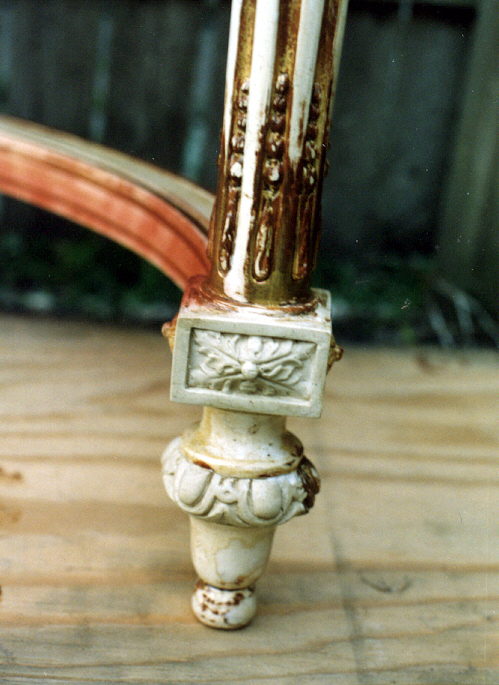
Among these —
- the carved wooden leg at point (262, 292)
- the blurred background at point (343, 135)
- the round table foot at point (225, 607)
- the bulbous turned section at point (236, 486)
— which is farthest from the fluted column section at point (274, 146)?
the blurred background at point (343, 135)

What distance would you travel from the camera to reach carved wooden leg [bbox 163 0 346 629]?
17.0 inches

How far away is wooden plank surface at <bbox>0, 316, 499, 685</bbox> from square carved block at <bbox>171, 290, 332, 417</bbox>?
0.22 metres

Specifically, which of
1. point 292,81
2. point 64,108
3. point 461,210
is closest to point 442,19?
point 461,210

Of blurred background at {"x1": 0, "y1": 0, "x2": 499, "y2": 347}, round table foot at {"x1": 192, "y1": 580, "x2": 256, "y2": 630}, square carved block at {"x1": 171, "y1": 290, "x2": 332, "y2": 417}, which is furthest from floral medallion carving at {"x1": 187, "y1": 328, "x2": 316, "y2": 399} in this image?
blurred background at {"x1": 0, "y1": 0, "x2": 499, "y2": 347}

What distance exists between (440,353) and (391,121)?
0.51m

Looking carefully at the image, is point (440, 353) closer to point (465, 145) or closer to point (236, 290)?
point (465, 145)

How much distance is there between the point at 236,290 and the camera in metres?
0.48

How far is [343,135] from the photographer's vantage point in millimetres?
1443

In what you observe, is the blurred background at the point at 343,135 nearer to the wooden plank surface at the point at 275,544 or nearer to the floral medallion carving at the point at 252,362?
the wooden plank surface at the point at 275,544

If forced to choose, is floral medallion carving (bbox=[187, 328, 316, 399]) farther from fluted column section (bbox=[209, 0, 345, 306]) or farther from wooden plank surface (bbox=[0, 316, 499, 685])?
wooden plank surface (bbox=[0, 316, 499, 685])

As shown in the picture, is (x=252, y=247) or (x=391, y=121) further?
(x=391, y=121)

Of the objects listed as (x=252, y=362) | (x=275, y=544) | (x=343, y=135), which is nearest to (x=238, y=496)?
(x=252, y=362)

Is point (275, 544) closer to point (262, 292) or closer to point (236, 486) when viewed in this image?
point (236, 486)

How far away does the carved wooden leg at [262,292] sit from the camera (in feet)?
1.42
